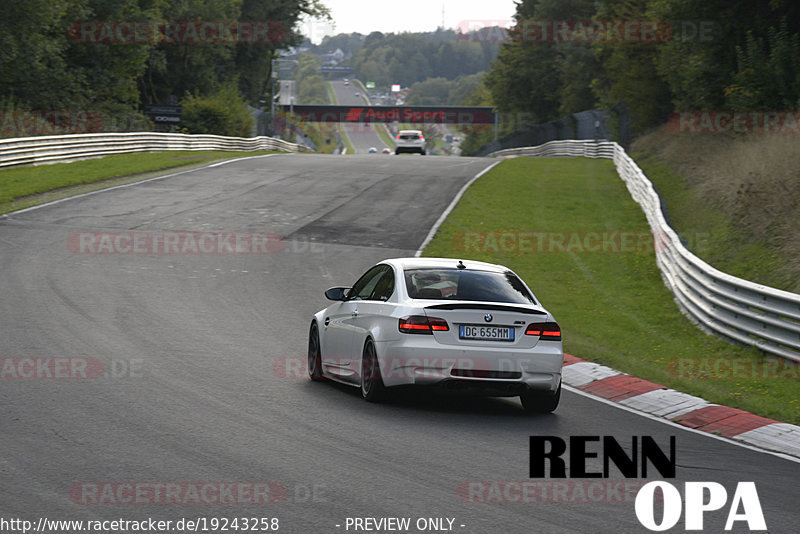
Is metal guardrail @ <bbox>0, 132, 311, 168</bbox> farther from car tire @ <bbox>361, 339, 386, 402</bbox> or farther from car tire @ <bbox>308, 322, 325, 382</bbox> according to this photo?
car tire @ <bbox>361, 339, 386, 402</bbox>

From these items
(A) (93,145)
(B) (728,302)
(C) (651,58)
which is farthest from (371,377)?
(C) (651,58)

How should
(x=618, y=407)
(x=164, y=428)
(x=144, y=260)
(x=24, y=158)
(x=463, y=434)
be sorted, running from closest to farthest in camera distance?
(x=164, y=428) → (x=463, y=434) → (x=618, y=407) → (x=144, y=260) → (x=24, y=158)

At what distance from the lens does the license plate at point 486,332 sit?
9047mm

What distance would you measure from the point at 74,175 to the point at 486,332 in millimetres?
24101

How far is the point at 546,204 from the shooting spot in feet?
94.4

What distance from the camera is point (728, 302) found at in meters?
13.6

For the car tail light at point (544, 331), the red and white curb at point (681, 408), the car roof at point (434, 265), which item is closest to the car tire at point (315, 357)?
the car roof at point (434, 265)

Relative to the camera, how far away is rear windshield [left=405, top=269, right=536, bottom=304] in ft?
31.3

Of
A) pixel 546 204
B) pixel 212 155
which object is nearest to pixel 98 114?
pixel 212 155

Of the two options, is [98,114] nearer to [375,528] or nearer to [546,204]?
[546,204]

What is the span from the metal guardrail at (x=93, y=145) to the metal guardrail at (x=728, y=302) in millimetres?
19784

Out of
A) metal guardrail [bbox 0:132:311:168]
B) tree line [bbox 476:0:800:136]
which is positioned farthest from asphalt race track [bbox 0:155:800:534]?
tree line [bbox 476:0:800:136]

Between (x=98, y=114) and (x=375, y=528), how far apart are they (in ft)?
169

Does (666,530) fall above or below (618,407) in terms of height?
above
